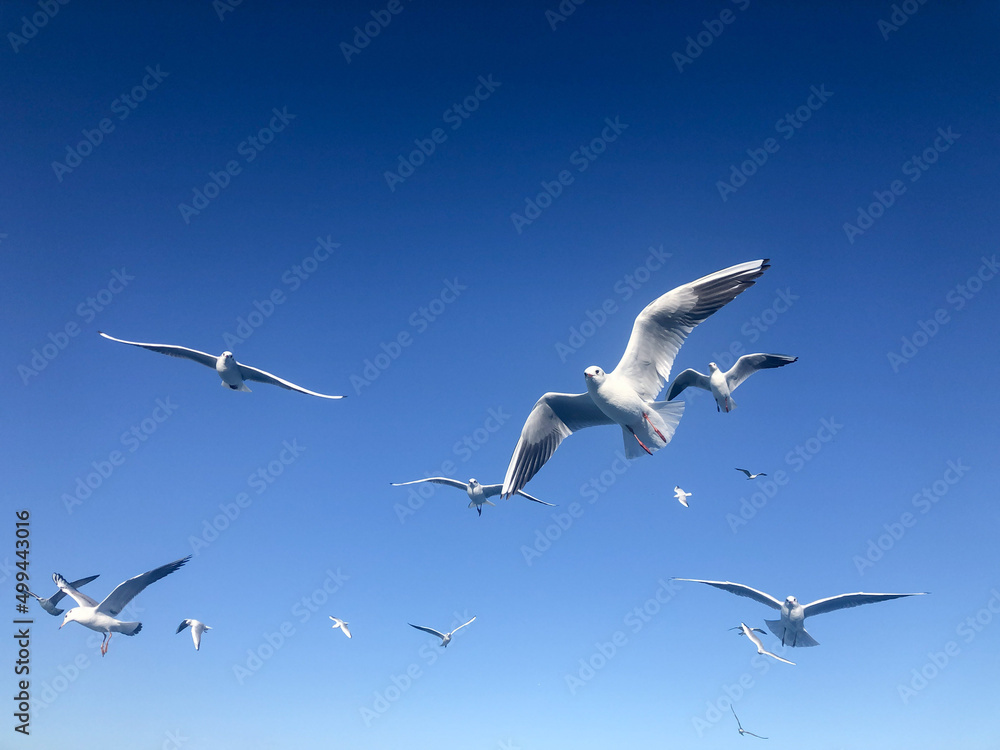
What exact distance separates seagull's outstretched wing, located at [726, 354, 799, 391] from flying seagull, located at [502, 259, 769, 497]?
15.4 feet

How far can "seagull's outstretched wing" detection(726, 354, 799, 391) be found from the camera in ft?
44.9

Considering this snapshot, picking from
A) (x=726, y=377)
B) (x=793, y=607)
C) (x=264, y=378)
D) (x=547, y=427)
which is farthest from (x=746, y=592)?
(x=264, y=378)

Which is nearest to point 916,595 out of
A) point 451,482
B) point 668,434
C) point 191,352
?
point 668,434

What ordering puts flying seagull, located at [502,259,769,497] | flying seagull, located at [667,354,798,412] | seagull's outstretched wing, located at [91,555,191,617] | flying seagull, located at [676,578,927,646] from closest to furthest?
1. flying seagull, located at [502,259,769,497]
2. seagull's outstretched wing, located at [91,555,191,617]
3. flying seagull, located at [667,354,798,412]
4. flying seagull, located at [676,578,927,646]

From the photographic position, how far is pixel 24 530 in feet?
43.7

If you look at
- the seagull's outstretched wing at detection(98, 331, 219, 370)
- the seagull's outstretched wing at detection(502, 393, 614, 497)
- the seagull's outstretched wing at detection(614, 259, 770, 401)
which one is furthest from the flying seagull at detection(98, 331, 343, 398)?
the seagull's outstretched wing at detection(614, 259, 770, 401)

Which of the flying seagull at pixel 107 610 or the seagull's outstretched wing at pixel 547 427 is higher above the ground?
the seagull's outstretched wing at pixel 547 427

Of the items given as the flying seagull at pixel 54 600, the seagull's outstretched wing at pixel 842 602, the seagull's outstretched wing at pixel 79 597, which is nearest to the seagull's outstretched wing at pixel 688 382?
the seagull's outstretched wing at pixel 842 602

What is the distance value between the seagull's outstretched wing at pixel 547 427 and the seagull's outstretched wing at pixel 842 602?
8.11m

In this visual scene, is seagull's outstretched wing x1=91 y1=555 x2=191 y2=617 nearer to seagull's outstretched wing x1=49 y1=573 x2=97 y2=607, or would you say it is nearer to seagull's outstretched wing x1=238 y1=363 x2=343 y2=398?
seagull's outstretched wing x1=49 y1=573 x2=97 y2=607

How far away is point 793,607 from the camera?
15.4m

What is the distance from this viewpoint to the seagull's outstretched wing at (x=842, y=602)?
46.7 feet

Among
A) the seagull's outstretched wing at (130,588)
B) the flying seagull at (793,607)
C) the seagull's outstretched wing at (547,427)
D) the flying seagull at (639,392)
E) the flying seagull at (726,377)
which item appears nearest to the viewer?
the flying seagull at (639,392)

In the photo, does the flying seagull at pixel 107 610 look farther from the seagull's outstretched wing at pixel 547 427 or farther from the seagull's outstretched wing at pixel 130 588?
the seagull's outstretched wing at pixel 547 427
